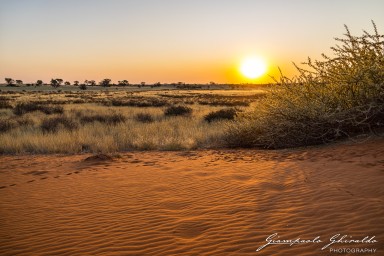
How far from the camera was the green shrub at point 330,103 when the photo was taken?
10.1 metres

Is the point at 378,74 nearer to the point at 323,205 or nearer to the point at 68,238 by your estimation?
the point at 323,205

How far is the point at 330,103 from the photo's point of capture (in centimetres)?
1113

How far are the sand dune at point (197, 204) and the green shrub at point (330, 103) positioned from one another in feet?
3.63

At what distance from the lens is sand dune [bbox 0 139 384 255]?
4.59 metres

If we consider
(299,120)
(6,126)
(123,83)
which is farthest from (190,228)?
(123,83)

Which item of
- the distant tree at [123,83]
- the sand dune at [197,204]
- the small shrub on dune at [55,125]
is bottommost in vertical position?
the sand dune at [197,204]

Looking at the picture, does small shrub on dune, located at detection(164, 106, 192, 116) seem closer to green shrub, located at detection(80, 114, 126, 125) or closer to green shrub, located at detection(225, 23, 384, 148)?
green shrub, located at detection(80, 114, 126, 125)

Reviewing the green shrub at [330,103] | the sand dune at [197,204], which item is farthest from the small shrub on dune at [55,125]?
the green shrub at [330,103]

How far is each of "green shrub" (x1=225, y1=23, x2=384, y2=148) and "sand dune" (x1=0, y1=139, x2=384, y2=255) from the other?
1.11 m

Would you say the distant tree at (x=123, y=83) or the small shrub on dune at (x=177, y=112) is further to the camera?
the distant tree at (x=123, y=83)

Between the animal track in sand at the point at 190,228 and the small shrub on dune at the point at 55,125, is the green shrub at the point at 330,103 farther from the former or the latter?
the small shrub on dune at the point at 55,125

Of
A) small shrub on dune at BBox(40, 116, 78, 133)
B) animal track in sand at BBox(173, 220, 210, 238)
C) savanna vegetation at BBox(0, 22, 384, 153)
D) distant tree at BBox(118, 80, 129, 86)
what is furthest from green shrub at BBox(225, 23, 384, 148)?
distant tree at BBox(118, 80, 129, 86)

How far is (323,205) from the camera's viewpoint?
17.9ft

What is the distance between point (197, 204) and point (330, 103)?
6.78 m
